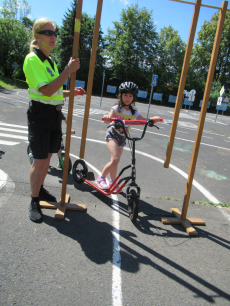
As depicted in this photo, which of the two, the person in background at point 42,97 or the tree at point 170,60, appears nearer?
the person in background at point 42,97

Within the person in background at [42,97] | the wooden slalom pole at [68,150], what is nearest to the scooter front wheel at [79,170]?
the wooden slalom pole at [68,150]

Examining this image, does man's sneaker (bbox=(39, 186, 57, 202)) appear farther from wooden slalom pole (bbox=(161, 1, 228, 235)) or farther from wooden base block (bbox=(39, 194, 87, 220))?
wooden slalom pole (bbox=(161, 1, 228, 235))

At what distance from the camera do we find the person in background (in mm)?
2656

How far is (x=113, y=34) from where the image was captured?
48281 mm

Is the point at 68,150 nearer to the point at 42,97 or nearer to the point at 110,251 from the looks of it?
the point at 42,97

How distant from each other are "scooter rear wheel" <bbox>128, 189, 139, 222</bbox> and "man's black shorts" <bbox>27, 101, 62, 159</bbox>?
1270 mm

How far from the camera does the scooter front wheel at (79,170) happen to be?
424 centimetres

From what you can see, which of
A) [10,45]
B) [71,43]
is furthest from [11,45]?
[71,43]

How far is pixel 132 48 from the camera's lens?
47156mm

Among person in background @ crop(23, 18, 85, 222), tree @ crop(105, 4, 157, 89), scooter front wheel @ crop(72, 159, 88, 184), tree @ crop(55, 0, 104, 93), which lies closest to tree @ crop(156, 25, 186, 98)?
tree @ crop(105, 4, 157, 89)

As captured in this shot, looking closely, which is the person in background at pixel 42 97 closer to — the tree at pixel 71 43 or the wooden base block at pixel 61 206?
the wooden base block at pixel 61 206

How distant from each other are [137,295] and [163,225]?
139 cm

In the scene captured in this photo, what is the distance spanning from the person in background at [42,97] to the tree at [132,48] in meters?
44.0

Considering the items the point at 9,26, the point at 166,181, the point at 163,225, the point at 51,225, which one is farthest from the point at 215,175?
the point at 9,26
